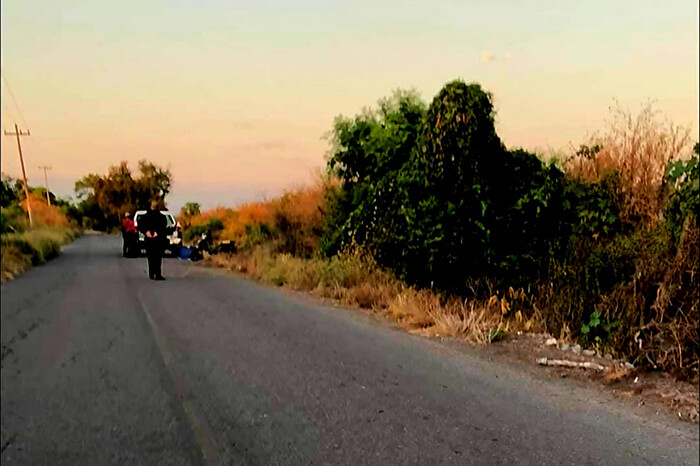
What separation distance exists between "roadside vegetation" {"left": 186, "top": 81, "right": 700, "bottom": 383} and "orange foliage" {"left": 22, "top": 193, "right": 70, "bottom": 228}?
2.13 m

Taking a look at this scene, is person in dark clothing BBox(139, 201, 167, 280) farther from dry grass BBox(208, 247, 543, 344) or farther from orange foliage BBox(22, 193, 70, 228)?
dry grass BBox(208, 247, 543, 344)

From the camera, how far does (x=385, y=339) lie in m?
9.81

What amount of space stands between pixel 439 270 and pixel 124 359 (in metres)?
6.74

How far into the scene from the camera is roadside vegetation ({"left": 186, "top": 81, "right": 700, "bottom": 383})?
27.7ft

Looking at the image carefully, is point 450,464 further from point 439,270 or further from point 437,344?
point 439,270

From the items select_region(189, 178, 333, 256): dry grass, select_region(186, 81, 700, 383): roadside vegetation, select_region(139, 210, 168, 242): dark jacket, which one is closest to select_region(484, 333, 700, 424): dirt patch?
select_region(186, 81, 700, 383): roadside vegetation

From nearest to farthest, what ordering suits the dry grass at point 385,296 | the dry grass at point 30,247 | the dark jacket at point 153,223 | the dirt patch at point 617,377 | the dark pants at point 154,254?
the dry grass at point 30,247, the dark jacket at point 153,223, the dark pants at point 154,254, the dirt patch at point 617,377, the dry grass at point 385,296

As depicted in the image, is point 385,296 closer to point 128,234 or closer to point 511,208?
point 511,208

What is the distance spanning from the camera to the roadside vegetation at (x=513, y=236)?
8445mm

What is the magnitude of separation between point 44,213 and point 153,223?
1.10m

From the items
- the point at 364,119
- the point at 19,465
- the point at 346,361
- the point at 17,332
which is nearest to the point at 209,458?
the point at 19,465

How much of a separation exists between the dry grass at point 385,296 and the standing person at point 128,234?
5252 mm

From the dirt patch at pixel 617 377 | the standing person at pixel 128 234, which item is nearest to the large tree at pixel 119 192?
the standing person at pixel 128 234

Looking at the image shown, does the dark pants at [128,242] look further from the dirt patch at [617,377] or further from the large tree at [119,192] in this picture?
the dirt patch at [617,377]
